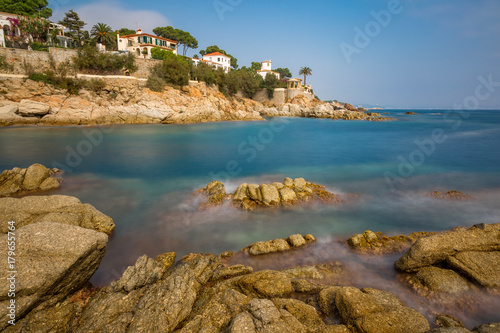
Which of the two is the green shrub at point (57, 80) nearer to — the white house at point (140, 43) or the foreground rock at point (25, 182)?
the white house at point (140, 43)

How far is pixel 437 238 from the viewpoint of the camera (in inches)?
261

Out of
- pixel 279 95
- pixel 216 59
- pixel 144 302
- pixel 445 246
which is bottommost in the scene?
pixel 144 302

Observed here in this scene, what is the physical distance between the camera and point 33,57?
125 feet

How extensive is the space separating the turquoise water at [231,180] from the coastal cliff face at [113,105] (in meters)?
3.92

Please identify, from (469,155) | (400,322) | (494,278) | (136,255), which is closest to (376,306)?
(400,322)

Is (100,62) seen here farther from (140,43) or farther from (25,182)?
(25,182)

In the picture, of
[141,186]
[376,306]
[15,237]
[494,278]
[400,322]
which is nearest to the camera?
[400,322]

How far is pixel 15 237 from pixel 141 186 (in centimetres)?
955

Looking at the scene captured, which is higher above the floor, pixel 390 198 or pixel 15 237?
pixel 15 237

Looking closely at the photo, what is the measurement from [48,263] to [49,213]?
10.5ft

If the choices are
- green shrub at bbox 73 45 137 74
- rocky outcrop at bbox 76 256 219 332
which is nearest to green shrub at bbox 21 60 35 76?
green shrub at bbox 73 45 137 74

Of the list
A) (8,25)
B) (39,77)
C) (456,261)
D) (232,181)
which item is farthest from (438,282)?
(8,25)

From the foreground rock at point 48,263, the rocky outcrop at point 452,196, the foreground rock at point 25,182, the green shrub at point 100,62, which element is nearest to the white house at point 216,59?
the green shrub at point 100,62

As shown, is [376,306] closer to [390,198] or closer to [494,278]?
[494,278]
